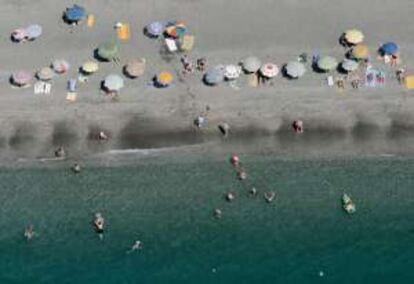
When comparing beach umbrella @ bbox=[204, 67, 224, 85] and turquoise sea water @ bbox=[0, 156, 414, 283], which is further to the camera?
beach umbrella @ bbox=[204, 67, 224, 85]

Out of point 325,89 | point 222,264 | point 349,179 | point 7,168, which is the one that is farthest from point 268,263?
point 7,168

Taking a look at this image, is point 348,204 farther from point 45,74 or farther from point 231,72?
point 45,74

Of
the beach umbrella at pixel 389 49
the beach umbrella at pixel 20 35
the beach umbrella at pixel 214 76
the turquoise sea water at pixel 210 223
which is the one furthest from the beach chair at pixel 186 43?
the beach umbrella at pixel 389 49

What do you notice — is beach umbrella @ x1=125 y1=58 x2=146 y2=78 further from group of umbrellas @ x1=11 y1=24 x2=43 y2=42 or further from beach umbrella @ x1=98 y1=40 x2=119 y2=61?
group of umbrellas @ x1=11 y1=24 x2=43 y2=42

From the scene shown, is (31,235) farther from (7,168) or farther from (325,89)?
(325,89)

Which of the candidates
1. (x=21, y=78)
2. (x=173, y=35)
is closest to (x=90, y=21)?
(x=173, y=35)

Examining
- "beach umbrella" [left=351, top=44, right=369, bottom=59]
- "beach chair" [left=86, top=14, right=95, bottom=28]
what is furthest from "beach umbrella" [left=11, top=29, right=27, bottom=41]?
"beach umbrella" [left=351, top=44, right=369, bottom=59]

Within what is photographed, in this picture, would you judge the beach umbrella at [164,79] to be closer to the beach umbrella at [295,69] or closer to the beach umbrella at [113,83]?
the beach umbrella at [113,83]
